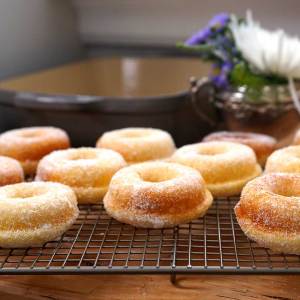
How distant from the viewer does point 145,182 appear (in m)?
1.18

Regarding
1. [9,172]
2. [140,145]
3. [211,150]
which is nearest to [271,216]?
[211,150]

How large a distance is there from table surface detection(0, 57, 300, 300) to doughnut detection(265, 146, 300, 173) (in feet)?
1.06

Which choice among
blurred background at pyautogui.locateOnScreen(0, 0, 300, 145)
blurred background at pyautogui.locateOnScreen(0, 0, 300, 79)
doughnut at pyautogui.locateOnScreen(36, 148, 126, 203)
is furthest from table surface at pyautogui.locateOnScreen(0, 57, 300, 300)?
blurred background at pyautogui.locateOnScreen(0, 0, 300, 79)

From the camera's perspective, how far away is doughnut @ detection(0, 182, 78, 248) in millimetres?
1076

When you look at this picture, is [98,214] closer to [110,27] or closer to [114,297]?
[114,297]

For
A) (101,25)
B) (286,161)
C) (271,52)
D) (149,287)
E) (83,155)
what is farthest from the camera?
(101,25)

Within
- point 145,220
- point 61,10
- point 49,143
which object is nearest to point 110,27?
point 61,10

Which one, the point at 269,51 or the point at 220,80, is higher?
the point at 269,51

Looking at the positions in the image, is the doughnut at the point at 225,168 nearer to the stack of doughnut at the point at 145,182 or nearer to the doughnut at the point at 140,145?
the stack of doughnut at the point at 145,182

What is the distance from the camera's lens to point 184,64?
2203 mm

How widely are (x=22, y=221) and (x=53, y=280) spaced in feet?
0.45

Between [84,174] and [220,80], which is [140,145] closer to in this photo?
[84,174]

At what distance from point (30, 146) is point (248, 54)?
737 mm

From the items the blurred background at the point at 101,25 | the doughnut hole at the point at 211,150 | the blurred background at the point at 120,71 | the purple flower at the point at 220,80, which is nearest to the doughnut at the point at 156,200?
the doughnut hole at the point at 211,150
